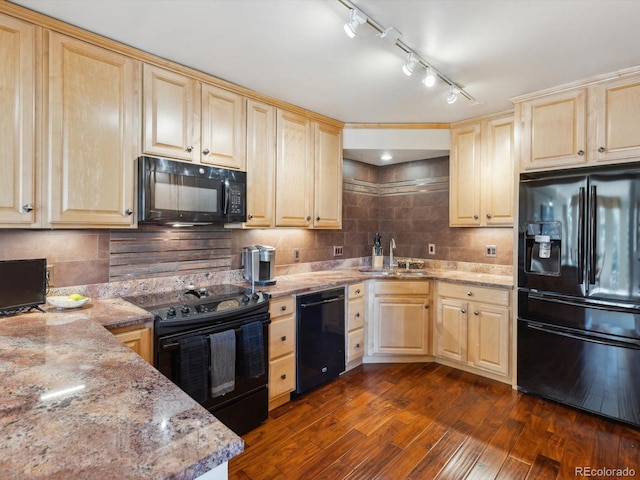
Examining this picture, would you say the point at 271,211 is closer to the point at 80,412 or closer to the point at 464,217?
the point at 464,217

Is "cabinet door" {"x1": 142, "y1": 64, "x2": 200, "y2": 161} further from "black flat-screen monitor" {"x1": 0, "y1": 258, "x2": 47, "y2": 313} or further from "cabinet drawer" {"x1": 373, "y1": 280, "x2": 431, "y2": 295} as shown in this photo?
"cabinet drawer" {"x1": 373, "y1": 280, "x2": 431, "y2": 295}

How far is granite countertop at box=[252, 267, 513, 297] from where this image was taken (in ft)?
9.09

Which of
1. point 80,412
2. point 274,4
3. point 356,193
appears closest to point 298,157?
point 356,193

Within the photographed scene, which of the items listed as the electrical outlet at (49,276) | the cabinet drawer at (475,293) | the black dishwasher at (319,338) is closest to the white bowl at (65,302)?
the electrical outlet at (49,276)

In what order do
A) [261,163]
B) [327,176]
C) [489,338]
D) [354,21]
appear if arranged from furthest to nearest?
1. [327,176]
2. [489,338]
3. [261,163]
4. [354,21]

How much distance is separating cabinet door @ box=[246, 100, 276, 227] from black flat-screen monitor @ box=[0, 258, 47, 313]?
134cm

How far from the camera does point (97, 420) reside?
82cm

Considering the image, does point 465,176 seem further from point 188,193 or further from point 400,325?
point 188,193

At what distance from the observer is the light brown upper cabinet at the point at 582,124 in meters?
2.38

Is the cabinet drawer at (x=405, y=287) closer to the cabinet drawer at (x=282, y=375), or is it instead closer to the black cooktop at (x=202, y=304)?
the cabinet drawer at (x=282, y=375)

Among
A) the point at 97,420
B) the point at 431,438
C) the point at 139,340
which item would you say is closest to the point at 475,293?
the point at 431,438

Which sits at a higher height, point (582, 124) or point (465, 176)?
point (582, 124)

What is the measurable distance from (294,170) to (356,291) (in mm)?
1259

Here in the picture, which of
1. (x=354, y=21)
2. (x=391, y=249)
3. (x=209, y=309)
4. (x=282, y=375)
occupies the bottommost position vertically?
(x=282, y=375)
